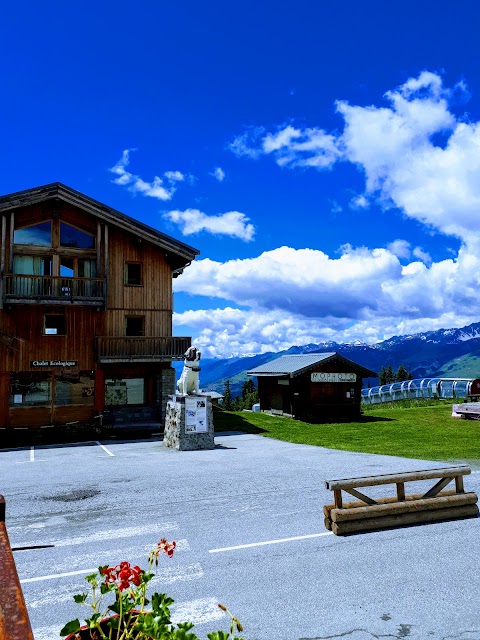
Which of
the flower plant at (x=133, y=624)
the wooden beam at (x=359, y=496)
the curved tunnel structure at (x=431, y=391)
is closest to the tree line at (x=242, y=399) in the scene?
the curved tunnel structure at (x=431, y=391)

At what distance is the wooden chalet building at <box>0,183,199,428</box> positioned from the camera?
87.8 ft

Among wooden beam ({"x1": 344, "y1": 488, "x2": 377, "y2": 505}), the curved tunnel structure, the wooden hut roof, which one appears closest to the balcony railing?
the wooden hut roof

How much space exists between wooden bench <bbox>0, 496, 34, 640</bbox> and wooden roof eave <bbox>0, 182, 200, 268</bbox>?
2760 centimetres

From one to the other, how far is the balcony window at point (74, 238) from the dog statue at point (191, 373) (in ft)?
37.6

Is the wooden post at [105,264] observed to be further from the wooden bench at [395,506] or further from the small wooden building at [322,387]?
the wooden bench at [395,506]

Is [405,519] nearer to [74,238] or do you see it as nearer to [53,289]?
[53,289]

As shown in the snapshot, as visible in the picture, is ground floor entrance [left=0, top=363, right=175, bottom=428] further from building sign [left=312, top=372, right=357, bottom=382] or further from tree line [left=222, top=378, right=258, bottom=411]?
tree line [left=222, top=378, right=258, bottom=411]

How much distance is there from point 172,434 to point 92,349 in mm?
8767

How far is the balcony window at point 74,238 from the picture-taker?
28.4 meters

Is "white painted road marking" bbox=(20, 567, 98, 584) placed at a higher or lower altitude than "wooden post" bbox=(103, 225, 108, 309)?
lower

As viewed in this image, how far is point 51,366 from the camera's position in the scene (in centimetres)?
2722

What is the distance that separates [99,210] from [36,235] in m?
3.79

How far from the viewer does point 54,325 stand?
2781 cm

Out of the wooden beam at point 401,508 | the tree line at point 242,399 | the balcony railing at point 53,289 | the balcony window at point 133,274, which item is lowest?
the tree line at point 242,399
